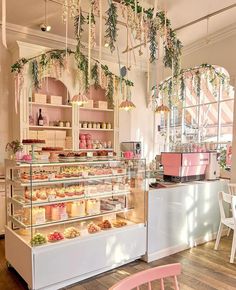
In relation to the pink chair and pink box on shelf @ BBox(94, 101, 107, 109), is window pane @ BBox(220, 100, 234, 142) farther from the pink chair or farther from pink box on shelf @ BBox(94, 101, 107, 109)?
the pink chair

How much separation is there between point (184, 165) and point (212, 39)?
9.01 feet

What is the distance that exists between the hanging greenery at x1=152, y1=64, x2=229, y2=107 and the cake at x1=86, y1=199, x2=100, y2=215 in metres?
3.09

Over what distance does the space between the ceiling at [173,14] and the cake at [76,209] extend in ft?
9.11

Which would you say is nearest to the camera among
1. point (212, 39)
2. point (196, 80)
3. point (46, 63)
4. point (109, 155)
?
point (109, 155)

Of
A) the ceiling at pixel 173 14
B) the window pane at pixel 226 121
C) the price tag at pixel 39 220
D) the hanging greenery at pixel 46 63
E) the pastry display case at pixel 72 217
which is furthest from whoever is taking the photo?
the window pane at pixel 226 121

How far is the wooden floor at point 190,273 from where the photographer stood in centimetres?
277

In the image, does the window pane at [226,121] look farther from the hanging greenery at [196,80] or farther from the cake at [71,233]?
the cake at [71,233]

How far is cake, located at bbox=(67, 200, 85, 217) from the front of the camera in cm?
306

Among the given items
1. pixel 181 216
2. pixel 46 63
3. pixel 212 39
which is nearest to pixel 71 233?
pixel 181 216

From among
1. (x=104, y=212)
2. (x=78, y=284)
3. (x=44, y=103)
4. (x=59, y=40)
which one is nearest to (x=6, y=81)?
(x=44, y=103)

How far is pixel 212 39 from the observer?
499 centimetres

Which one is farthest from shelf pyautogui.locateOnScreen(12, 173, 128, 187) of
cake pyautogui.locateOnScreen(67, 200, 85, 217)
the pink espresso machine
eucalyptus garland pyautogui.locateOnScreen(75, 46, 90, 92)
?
eucalyptus garland pyautogui.locateOnScreen(75, 46, 90, 92)

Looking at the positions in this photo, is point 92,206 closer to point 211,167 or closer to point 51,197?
point 51,197

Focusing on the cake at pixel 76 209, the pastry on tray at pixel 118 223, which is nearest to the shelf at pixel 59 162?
the cake at pixel 76 209
